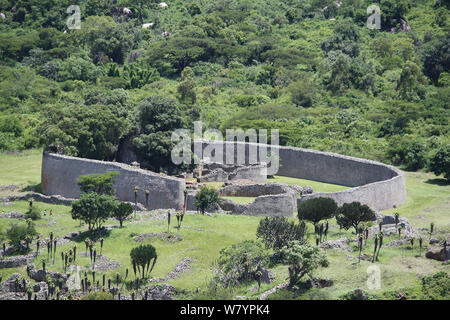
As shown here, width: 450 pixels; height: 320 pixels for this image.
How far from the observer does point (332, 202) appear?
188 ft

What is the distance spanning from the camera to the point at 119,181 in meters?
64.3

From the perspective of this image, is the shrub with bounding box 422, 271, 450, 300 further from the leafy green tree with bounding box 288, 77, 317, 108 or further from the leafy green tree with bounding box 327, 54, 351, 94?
the leafy green tree with bounding box 327, 54, 351, 94

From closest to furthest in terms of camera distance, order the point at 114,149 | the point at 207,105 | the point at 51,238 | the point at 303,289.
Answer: the point at 303,289
the point at 51,238
the point at 114,149
the point at 207,105

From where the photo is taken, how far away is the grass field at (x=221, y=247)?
45625 mm

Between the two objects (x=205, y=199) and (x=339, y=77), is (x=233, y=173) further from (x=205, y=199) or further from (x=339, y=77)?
(x=339, y=77)

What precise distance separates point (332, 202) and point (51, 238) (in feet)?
57.4

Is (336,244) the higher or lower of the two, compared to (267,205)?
lower

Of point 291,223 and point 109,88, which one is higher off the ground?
point 109,88

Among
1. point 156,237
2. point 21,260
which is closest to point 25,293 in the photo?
point 21,260

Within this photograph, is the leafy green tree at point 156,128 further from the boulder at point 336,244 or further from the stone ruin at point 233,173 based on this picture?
the boulder at point 336,244

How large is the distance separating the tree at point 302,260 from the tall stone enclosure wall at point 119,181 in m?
17.0

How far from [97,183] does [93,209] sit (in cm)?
727

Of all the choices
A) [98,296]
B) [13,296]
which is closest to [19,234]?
[13,296]

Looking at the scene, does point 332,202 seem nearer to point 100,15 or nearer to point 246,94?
point 246,94
